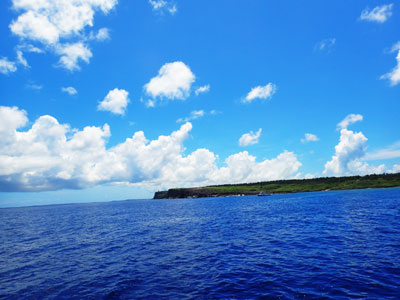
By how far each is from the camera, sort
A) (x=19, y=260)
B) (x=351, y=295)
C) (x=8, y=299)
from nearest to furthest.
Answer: (x=351, y=295)
(x=8, y=299)
(x=19, y=260)

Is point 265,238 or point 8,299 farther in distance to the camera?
point 265,238

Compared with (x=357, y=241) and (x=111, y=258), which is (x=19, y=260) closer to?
(x=111, y=258)

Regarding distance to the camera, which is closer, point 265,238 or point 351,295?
point 351,295

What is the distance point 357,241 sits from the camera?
3375 cm

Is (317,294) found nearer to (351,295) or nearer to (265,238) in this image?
(351,295)

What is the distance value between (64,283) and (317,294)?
24.0 meters

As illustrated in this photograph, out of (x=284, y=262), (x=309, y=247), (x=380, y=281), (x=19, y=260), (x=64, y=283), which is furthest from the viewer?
(x=19, y=260)

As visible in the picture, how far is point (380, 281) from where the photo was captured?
774 inches

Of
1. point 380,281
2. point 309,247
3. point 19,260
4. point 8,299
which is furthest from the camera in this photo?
point 19,260

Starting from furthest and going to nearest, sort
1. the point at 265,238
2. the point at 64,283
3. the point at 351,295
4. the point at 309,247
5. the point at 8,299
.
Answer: the point at 265,238 < the point at 309,247 < the point at 64,283 < the point at 8,299 < the point at 351,295

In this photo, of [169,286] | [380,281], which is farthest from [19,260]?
[380,281]

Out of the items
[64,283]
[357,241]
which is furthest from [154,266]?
[357,241]

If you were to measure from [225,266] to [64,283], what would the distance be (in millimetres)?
17038

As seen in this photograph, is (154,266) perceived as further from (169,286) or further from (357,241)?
(357,241)
